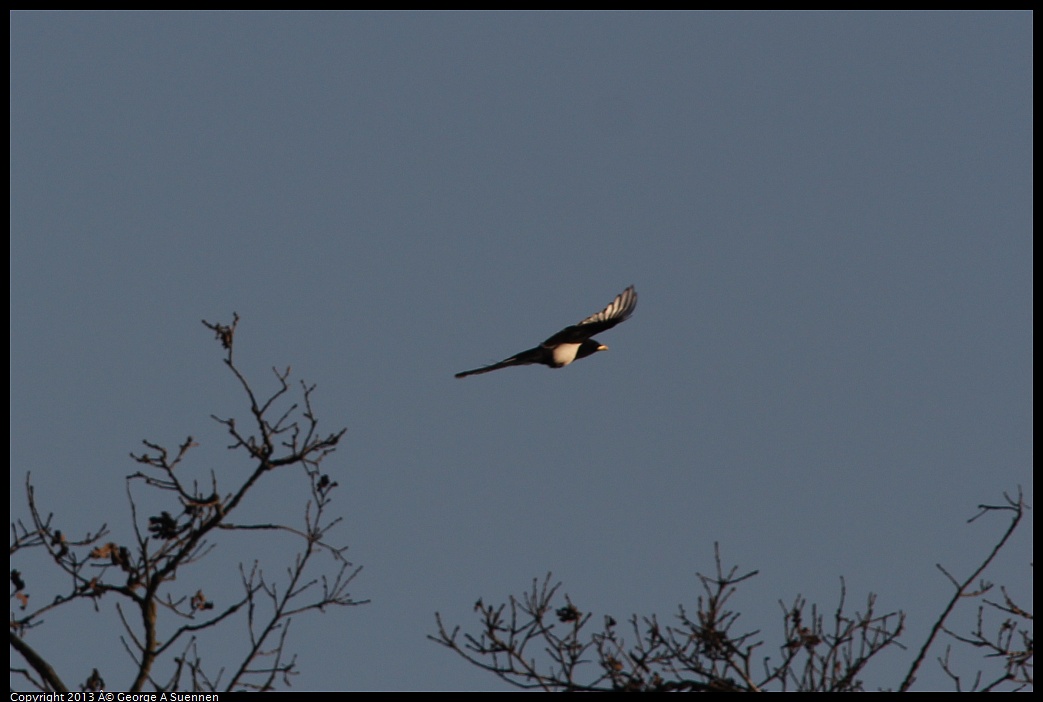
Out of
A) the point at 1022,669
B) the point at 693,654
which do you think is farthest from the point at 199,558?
the point at 1022,669

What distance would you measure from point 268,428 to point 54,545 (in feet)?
4.95

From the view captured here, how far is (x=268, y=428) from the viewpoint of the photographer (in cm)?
792

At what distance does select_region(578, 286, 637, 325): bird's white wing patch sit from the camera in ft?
46.5

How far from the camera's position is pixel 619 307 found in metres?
14.4

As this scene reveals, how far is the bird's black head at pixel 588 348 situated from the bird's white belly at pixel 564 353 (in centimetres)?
10

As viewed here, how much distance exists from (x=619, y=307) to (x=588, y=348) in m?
0.61

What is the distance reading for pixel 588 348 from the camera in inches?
562

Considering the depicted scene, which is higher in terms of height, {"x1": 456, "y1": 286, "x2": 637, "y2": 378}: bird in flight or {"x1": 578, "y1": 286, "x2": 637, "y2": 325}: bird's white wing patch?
{"x1": 578, "y1": 286, "x2": 637, "y2": 325}: bird's white wing patch

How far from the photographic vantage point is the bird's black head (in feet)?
46.5

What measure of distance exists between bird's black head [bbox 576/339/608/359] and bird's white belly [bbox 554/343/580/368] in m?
0.10

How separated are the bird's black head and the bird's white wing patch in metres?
0.24

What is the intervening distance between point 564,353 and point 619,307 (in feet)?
3.24

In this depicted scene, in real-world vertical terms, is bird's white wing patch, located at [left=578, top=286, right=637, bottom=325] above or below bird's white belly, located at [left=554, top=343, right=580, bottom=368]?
above
